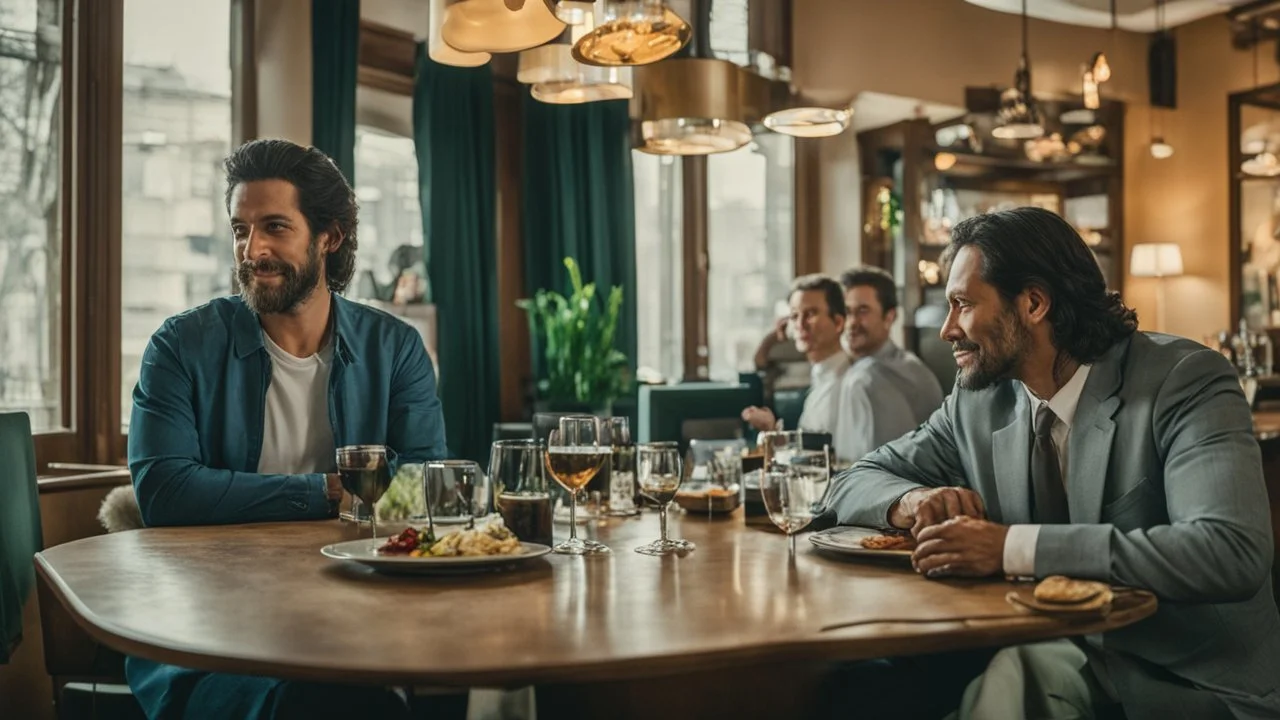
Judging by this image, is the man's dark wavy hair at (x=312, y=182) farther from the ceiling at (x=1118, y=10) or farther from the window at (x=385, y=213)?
the ceiling at (x=1118, y=10)

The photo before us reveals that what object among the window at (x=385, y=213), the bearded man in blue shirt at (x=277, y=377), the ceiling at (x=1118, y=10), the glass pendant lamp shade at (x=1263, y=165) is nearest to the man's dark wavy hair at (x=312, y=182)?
the bearded man in blue shirt at (x=277, y=377)

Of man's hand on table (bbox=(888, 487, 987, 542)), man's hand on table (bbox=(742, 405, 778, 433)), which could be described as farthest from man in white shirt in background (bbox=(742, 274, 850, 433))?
man's hand on table (bbox=(888, 487, 987, 542))

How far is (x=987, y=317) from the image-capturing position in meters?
1.87

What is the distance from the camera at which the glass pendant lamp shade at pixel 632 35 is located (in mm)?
2246

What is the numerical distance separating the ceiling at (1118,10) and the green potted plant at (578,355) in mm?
3809

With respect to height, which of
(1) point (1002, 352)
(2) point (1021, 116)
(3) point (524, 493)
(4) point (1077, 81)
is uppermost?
(4) point (1077, 81)

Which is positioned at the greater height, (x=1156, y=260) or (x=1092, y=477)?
(x=1156, y=260)

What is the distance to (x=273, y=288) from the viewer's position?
229 centimetres

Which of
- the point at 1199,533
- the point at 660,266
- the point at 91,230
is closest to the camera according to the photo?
the point at 1199,533

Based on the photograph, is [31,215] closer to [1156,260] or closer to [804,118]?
[804,118]

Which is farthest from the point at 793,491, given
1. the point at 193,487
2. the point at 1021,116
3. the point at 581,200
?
the point at 1021,116

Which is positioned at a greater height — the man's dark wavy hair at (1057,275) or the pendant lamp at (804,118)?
the pendant lamp at (804,118)

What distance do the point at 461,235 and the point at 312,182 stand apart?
3.52 meters

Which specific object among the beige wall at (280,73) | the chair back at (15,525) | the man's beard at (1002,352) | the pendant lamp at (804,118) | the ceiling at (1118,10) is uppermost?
the ceiling at (1118,10)
